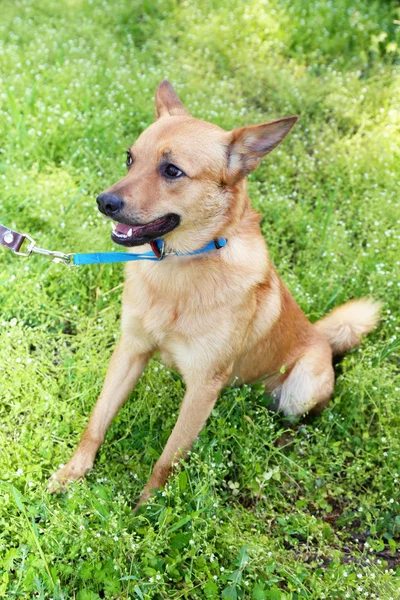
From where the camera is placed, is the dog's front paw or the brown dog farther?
the dog's front paw

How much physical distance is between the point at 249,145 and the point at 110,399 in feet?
4.64

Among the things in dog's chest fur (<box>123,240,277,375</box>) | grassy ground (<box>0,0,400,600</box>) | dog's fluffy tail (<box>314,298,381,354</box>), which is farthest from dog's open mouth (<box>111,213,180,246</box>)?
dog's fluffy tail (<box>314,298,381,354</box>)

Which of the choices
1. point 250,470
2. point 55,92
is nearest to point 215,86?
point 55,92

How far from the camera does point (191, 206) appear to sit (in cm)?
264

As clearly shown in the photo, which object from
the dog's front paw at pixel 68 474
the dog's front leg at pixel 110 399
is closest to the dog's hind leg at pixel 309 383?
the dog's front leg at pixel 110 399

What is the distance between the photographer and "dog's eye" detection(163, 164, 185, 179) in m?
2.63

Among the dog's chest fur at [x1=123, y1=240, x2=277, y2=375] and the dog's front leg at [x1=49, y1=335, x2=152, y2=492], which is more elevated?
the dog's chest fur at [x1=123, y1=240, x2=277, y2=375]

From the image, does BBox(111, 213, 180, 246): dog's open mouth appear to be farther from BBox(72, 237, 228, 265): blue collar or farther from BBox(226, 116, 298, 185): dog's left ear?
BBox(226, 116, 298, 185): dog's left ear

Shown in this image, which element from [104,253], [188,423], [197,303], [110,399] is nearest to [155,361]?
[110,399]

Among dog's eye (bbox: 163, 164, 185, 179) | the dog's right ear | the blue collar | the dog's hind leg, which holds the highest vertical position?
the dog's right ear

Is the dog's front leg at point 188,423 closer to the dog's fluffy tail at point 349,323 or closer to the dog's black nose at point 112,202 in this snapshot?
the dog's black nose at point 112,202

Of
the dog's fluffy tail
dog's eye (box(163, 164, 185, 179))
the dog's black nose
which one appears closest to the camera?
the dog's black nose

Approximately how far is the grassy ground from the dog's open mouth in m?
1.05

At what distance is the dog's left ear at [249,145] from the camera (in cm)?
261
